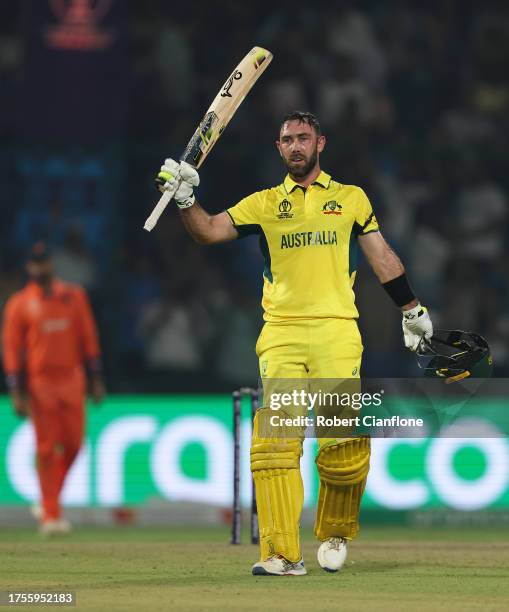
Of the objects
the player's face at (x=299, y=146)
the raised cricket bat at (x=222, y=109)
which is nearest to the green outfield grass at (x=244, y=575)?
the raised cricket bat at (x=222, y=109)

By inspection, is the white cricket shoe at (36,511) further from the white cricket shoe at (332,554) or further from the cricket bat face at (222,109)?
the cricket bat face at (222,109)

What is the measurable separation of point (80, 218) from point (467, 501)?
4.56 metres

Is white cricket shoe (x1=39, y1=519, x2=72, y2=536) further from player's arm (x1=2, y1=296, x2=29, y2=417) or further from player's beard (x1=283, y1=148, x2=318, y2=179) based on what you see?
player's beard (x1=283, y1=148, x2=318, y2=179)

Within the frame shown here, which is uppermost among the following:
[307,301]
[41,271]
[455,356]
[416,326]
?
[41,271]

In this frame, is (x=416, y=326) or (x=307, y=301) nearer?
(x=307, y=301)

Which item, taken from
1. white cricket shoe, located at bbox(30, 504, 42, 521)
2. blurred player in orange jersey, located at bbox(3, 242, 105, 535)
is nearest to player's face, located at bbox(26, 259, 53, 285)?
blurred player in orange jersey, located at bbox(3, 242, 105, 535)

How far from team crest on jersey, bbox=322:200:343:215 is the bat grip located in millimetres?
784

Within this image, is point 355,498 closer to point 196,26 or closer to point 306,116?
point 306,116

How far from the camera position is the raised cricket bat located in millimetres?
8156

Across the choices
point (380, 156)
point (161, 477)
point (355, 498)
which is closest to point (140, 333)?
point (161, 477)

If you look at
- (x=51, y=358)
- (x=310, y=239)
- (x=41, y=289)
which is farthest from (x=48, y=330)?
(x=310, y=239)

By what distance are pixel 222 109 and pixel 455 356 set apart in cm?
178

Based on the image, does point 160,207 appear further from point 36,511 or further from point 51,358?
point 36,511

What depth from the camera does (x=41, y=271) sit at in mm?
12398
